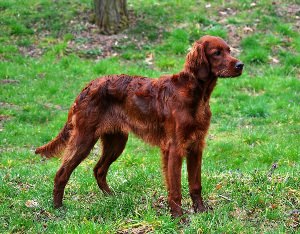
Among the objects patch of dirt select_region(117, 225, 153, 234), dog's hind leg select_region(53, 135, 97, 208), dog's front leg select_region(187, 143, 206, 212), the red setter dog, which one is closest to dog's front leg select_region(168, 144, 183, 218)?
the red setter dog

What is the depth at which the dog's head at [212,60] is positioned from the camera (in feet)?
16.2

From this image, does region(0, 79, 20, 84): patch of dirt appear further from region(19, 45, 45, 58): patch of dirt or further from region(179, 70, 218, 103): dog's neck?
region(179, 70, 218, 103): dog's neck

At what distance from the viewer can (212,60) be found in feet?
16.4

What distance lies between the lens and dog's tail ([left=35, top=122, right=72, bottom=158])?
240 inches

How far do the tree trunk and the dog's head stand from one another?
8743 millimetres

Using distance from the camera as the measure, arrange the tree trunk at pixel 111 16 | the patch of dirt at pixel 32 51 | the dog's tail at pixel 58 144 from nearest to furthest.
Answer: the dog's tail at pixel 58 144 → the patch of dirt at pixel 32 51 → the tree trunk at pixel 111 16

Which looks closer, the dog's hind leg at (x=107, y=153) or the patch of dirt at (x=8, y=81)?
the dog's hind leg at (x=107, y=153)

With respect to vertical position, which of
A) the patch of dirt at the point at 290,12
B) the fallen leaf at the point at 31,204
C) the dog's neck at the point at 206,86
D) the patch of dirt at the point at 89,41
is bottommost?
the patch of dirt at the point at 89,41

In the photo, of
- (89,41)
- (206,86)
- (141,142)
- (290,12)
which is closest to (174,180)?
(206,86)

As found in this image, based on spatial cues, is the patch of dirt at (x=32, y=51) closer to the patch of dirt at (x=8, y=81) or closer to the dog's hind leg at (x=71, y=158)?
the patch of dirt at (x=8, y=81)

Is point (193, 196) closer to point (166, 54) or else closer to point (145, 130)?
point (145, 130)

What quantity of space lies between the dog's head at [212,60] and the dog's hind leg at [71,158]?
148 centimetres

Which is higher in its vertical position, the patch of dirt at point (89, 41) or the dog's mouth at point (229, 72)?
the dog's mouth at point (229, 72)

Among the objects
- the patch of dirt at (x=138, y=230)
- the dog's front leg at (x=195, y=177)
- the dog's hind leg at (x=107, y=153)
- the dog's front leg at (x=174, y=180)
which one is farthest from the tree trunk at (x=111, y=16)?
the patch of dirt at (x=138, y=230)
